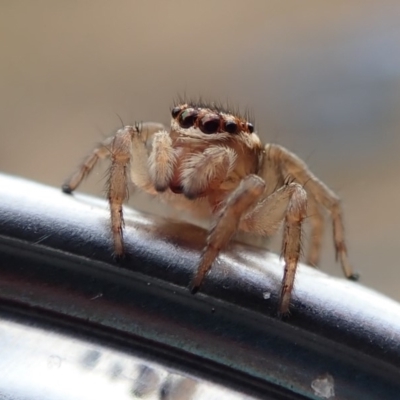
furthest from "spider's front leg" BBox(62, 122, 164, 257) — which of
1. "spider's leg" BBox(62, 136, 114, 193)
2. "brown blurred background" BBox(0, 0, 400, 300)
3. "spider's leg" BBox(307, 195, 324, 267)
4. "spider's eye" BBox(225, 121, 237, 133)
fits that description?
"brown blurred background" BBox(0, 0, 400, 300)

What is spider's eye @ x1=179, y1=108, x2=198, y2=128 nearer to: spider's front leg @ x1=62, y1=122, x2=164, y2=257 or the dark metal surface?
spider's front leg @ x1=62, y1=122, x2=164, y2=257

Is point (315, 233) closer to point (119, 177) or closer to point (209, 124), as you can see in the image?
point (209, 124)

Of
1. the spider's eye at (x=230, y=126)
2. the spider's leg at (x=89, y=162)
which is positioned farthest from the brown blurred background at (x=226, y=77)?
the spider's eye at (x=230, y=126)

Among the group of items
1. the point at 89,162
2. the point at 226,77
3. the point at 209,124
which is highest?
the point at 209,124

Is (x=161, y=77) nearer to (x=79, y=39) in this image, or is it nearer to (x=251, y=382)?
(x=79, y=39)

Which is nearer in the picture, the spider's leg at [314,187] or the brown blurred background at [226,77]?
the spider's leg at [314,187]

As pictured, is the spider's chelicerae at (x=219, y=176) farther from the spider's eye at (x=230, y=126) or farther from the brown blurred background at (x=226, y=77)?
the brown blurred background at (x=226, y=77)

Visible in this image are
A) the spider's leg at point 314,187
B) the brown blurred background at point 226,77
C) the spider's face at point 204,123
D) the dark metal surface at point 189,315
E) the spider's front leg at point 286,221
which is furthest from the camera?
the brown blurred background at point 226,77

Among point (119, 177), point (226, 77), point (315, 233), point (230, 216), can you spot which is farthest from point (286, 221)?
point (226, 77)
